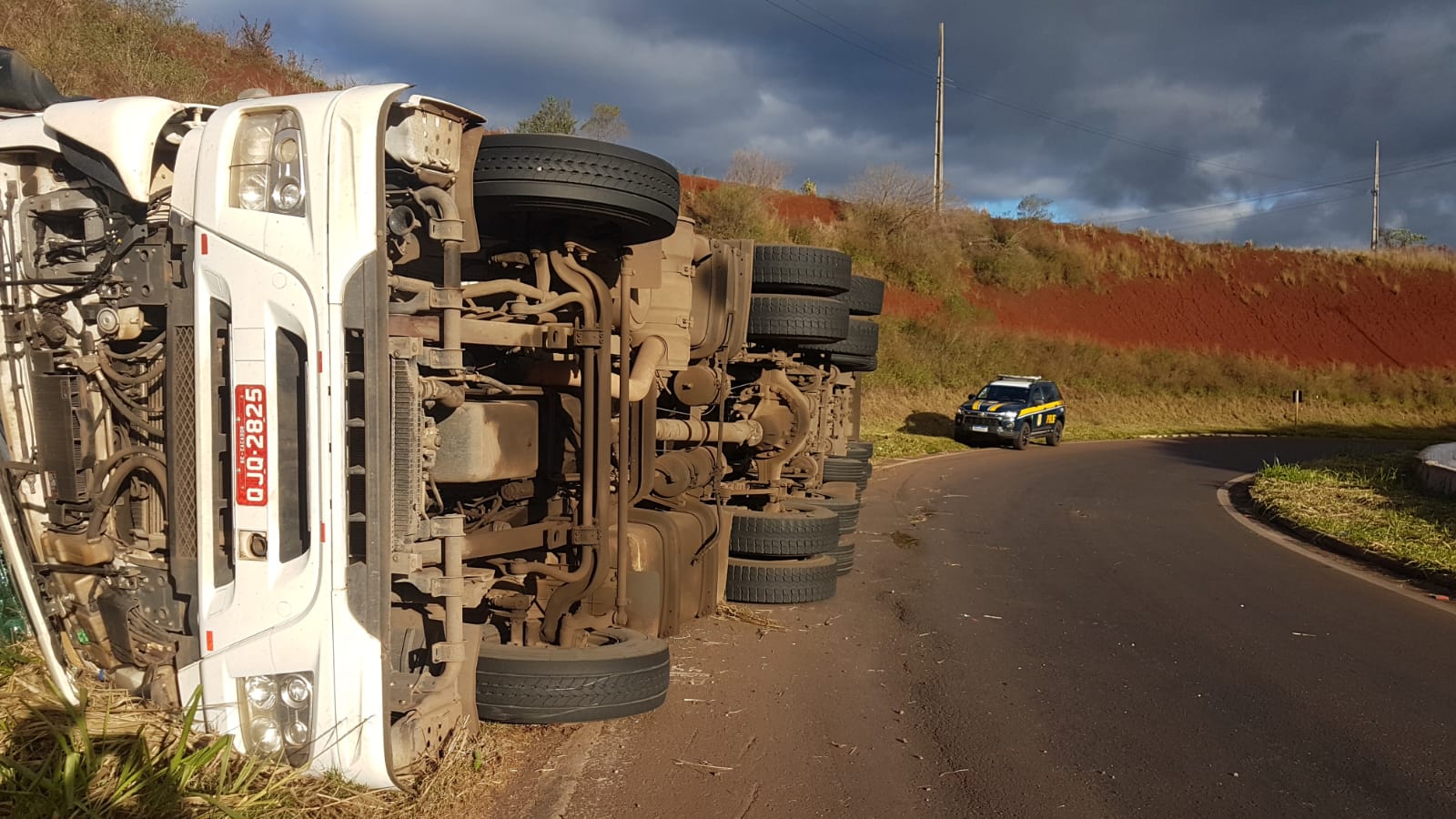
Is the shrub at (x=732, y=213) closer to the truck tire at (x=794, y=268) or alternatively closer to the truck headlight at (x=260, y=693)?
the truck tire at (x=794, y=268)

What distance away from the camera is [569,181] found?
442 centimetres

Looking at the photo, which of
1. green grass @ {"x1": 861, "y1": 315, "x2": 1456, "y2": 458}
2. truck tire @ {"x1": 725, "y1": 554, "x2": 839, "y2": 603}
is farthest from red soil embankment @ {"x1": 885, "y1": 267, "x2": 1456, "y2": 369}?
truck tire @ {"x1": 725, "y1": 554, "x2": 839, "y2": 603}

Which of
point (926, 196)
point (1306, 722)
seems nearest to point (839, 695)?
point (1306, 722)

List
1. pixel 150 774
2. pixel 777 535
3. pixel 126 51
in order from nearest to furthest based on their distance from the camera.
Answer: pixel 150 774
pixel 777 535
pixel 126 51

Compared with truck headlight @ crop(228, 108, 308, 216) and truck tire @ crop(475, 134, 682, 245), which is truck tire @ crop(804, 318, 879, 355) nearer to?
truck tire @ crop(475, 134, 682, 245)

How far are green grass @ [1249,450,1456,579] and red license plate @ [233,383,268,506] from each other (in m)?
9.98

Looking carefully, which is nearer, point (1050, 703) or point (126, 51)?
point (1050, 703)

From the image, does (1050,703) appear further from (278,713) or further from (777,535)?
(278,713)

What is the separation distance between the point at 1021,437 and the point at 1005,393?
1.51m

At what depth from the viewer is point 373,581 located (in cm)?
343

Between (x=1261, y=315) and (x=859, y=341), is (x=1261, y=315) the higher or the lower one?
the higher one

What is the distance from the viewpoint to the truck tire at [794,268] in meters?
9.00

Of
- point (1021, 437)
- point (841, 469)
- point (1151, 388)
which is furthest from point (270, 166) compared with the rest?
point (1151, 388)

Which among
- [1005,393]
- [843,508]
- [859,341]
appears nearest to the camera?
[843,508]
